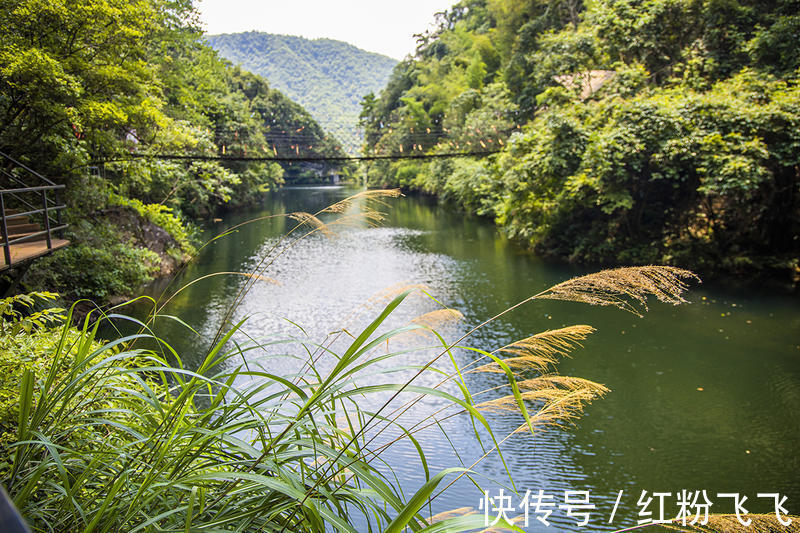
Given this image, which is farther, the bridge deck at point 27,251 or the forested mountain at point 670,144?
the forested mountain at point 670,144

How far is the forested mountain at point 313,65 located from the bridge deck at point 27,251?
275 feet

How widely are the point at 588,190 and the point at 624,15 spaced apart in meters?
4.06

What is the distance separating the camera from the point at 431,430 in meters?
4.84

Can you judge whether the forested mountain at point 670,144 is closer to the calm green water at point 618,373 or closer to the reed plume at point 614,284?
the calm green water at point 618,373

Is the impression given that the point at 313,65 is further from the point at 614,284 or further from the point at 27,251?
the point at 614,284

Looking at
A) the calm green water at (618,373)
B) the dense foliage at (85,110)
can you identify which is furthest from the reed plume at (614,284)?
the dense foliage at (85,110)

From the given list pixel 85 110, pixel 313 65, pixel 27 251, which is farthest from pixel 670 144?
pixel 313 65

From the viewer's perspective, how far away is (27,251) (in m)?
4.52

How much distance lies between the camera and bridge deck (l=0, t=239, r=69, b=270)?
417cm

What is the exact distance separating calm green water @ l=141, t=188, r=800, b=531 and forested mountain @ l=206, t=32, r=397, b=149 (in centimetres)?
8000

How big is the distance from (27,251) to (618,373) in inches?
240

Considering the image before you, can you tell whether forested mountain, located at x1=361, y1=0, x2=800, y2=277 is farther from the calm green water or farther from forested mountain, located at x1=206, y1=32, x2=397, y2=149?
forested mountain, located at x1=206, y1=32, x2=397, y2=149

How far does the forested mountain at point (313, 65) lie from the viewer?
310 feet

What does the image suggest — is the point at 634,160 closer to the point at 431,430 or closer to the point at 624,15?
the point at 624,15
